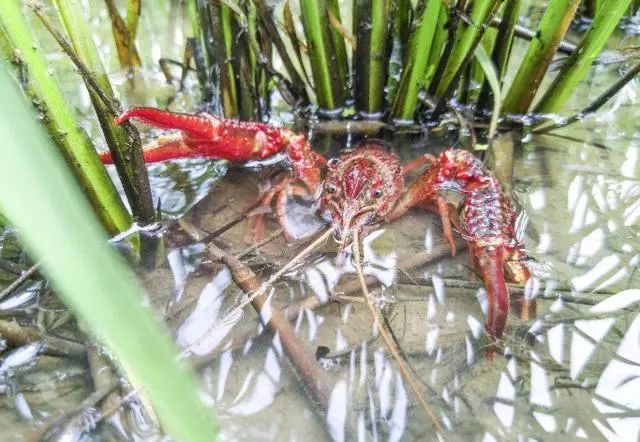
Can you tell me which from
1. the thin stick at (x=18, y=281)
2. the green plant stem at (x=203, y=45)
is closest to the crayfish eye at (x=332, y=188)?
the green plant stem at (x=203, y=45)

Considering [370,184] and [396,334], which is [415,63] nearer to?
[370,184]

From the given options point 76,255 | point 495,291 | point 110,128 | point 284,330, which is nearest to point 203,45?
point 110,128

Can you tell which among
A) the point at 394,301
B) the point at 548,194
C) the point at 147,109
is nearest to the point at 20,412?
the point at 147,109

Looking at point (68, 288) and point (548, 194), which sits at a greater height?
point (68, 288)

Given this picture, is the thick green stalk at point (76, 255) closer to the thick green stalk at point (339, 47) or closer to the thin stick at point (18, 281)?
the thin stick at point (18, 281)

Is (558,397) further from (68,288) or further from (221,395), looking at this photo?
(68,288)
